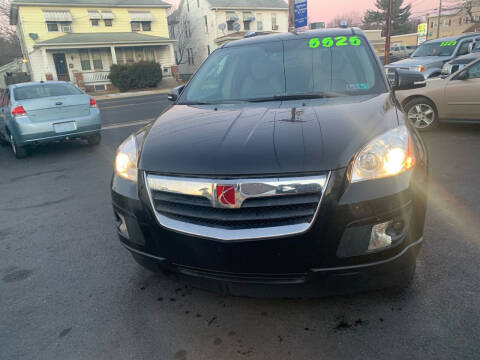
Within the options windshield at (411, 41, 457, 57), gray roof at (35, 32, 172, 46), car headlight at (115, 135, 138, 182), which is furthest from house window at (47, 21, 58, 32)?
car headlight at (115, 135, 138, 182)

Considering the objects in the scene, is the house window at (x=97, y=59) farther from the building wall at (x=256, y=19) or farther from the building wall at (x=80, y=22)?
the building wall at (x=256, y=19)

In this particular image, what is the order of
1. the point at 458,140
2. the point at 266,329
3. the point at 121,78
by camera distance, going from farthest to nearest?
the point at 121,78, the point at 458,140, the point at 266,329

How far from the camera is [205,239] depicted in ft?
6.31

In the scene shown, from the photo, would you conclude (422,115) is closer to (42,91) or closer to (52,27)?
(42,91)

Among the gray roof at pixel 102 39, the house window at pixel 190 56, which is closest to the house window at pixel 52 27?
the gray roof at pixel 102 39

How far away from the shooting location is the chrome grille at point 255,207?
184 cm

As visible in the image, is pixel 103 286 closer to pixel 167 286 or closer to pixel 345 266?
pixel 167 286

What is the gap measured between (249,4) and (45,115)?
38.1 m

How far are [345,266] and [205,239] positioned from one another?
28.9 inches

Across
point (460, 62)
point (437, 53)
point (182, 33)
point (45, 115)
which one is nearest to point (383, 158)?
point (45, 115)

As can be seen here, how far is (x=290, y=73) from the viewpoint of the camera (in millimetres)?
3193

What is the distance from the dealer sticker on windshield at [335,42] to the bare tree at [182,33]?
43922 millimetres

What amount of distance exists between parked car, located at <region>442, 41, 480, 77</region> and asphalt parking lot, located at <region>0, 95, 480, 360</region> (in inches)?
198

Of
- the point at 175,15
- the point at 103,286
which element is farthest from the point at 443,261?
the point at 175,15
